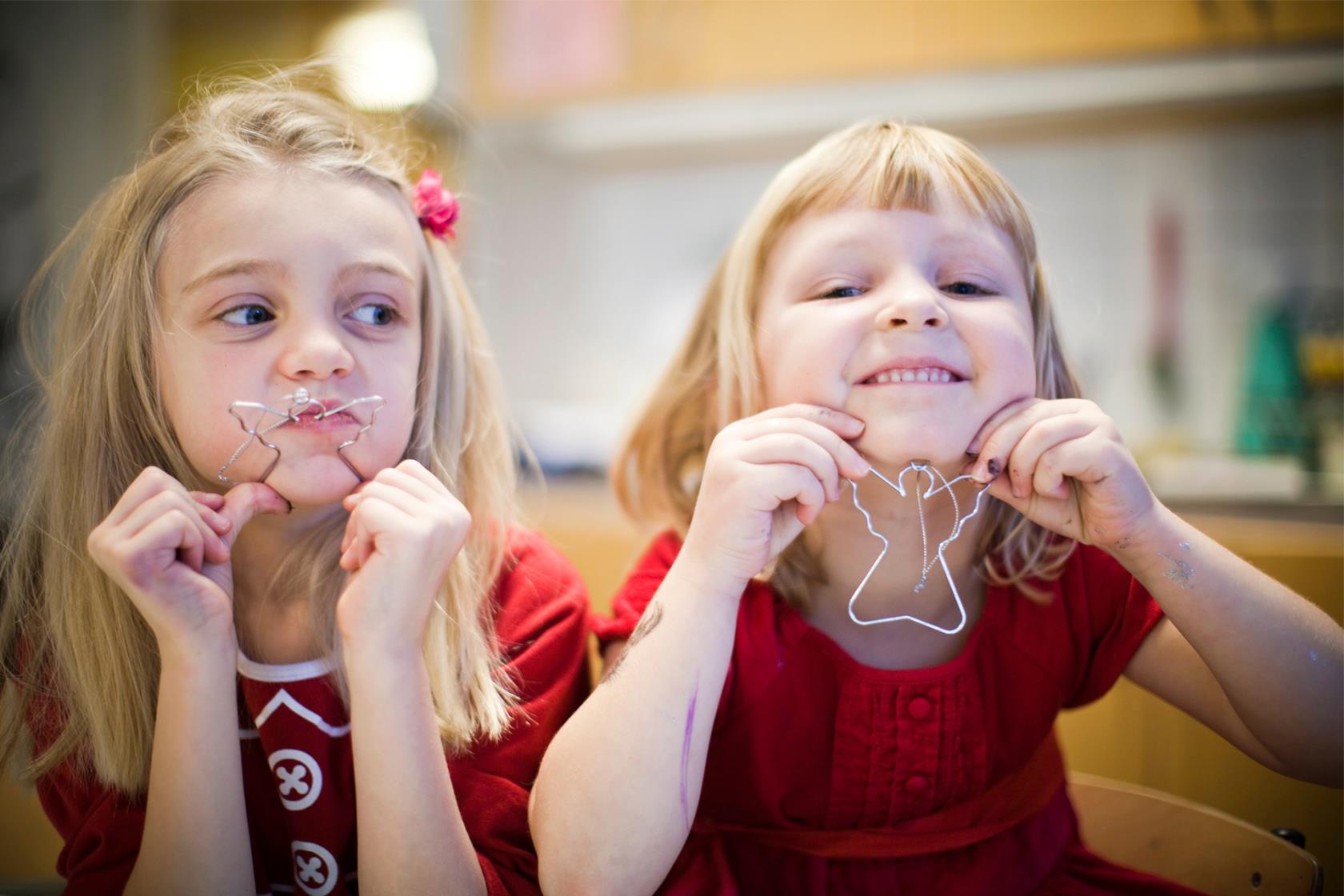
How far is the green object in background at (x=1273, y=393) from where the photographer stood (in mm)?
1772

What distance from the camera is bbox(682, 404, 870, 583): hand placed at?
651mm

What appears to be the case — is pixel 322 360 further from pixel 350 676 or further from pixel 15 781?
pixel 15 781

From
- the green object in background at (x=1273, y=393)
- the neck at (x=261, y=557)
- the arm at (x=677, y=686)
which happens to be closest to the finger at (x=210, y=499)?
the neck at (x=261, y=557)

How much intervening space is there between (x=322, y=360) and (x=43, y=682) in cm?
38

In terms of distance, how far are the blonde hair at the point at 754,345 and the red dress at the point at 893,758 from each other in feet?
0.14

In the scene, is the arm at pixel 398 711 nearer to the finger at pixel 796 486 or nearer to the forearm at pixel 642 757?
the forearm at pixel 642 757

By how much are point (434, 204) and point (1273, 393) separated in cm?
169

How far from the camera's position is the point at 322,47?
7.22 ft

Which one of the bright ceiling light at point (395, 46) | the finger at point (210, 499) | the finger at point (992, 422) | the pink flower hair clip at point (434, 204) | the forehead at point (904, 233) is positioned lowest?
the finger at point (210, 499)

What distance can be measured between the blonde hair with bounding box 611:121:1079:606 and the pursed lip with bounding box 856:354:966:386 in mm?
131

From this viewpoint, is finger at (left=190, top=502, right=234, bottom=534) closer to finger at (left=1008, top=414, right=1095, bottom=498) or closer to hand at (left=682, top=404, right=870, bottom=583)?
hand at (left=682, top=404, right=870, bottom=583)

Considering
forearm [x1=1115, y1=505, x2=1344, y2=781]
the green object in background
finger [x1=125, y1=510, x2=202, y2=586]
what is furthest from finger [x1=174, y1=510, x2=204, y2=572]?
the green object in background

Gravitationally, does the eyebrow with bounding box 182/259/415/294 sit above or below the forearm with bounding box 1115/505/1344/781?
above

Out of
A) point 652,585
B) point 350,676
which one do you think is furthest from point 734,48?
point 350,676
